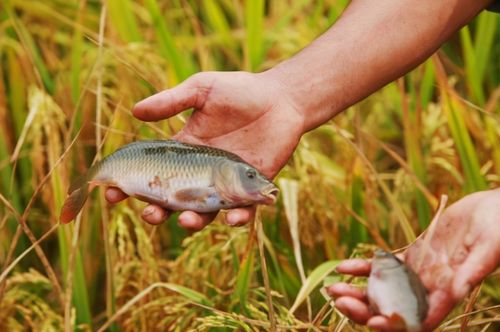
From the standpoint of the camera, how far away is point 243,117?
2.31 meters

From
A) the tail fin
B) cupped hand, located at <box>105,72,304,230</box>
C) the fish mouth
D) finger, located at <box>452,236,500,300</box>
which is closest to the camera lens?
finger, located at <box>452,236,500,300</box>

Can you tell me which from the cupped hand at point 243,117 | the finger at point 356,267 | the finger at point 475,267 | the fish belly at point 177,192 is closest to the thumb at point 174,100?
the cupped hand at point 243,117

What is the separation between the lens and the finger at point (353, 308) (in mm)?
1773

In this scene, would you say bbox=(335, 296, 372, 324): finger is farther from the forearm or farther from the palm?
the forearm

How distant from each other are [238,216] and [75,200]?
37 cm

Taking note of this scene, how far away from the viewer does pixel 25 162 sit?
341 centimetres

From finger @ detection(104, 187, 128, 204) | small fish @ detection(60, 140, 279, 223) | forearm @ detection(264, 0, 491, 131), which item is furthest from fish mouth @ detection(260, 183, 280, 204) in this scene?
forearm @ detection(264, 0, 491, 131)

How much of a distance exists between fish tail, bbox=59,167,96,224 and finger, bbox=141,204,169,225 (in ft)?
0.52

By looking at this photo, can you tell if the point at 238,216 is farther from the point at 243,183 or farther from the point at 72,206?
the point at 72,206

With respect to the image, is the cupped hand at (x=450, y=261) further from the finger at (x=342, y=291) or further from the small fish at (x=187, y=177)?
the small fish at (x=187, y=177)

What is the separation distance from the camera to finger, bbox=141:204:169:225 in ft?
6.81

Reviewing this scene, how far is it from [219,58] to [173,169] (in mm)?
1985

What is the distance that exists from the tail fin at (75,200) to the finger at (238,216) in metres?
0.33

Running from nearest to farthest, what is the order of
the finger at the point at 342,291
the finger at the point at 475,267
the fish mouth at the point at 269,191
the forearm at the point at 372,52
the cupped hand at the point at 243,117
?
the finger at the point at 475,267, the finger at the point at 342,291, the fish mouth at the point at 269,191, the cupped hand at the point at 243,117, the forearm at the point at 372,52
